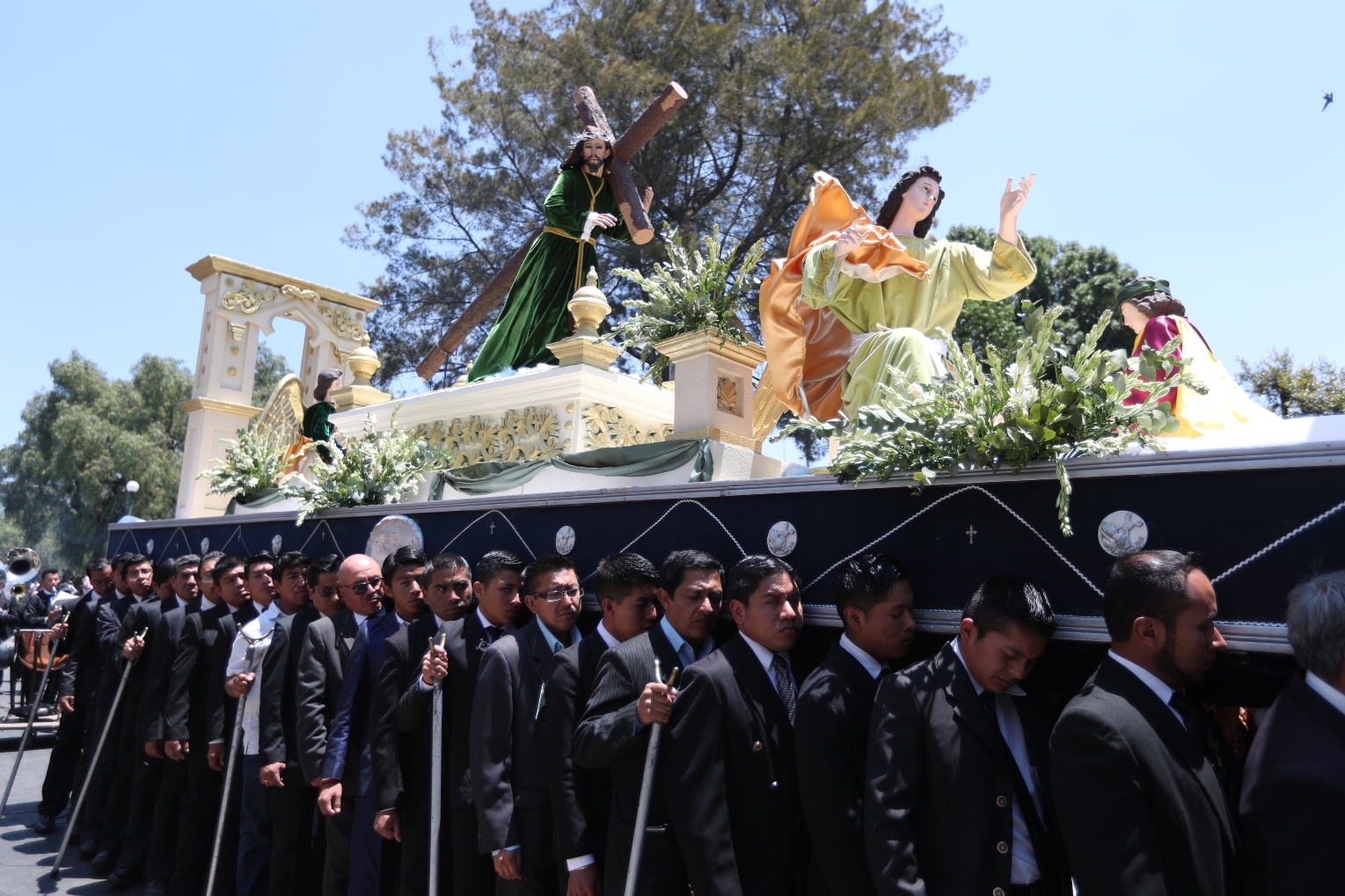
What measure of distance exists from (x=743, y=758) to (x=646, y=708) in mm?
348

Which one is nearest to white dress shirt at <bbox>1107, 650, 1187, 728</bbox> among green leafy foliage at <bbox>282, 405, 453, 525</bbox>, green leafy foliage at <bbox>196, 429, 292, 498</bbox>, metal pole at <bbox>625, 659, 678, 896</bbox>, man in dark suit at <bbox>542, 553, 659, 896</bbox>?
metal pole at <bbox>625, 659, 678, 896</bbox>

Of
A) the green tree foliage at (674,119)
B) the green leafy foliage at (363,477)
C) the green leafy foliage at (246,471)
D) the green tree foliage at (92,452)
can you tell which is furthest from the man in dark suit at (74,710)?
the green tree foliage at (92,452)

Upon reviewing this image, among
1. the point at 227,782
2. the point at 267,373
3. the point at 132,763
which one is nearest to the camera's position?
the point at 227,782

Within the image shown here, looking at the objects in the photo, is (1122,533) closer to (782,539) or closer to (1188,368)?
(1188,368)

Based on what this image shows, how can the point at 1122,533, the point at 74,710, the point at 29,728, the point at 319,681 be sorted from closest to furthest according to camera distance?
the point at 1122,533 → the point at 319,681 → the point at 29,728 → the point at 74,710

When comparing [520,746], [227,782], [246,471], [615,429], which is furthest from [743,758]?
[246,471]

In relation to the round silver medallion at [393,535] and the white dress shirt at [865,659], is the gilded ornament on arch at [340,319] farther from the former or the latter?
the white dress shirt at [865,659]

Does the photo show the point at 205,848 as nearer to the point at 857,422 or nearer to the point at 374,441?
the point at 374,441

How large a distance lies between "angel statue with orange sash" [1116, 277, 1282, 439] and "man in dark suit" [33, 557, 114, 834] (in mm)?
7479

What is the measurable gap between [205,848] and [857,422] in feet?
15.7

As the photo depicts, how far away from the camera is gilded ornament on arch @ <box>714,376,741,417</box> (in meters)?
5.65

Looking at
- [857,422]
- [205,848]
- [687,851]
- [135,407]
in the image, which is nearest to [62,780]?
[205,848]

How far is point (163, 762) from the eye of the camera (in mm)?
6719

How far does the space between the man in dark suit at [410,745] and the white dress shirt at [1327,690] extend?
3.38 m
